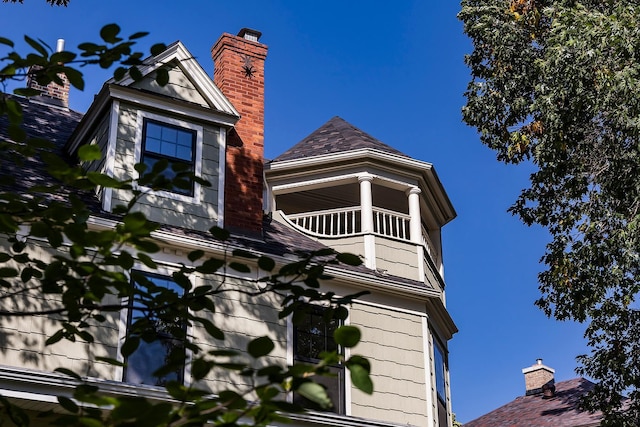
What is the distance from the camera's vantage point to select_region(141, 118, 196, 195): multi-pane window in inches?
574

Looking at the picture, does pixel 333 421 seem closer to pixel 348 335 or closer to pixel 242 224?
pixel 242 224

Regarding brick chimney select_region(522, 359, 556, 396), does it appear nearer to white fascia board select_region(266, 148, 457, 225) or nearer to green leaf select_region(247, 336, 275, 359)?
white fascia board select_region(266, 148, 457, 225)

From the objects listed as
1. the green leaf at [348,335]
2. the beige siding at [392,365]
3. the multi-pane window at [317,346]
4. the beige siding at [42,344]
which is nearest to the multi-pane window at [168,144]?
the beige siding at [42,344]

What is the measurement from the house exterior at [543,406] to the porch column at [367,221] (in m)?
12.7

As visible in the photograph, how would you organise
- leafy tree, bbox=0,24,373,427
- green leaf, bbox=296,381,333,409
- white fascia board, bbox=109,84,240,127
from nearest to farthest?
green leaf, bbox=296,381,333,409 → leafy tree, bbox=0,24,373,427 → white fascia board, bbox=109,84,240,127

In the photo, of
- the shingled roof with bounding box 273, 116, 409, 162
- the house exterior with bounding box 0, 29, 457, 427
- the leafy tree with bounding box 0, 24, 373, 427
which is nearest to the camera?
the leafy tree with bounding box 0, 24, 373, 427

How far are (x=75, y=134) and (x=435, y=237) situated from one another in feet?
26.4

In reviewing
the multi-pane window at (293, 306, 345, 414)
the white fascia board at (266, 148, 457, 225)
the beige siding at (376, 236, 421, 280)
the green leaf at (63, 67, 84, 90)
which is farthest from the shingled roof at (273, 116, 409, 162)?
the green leaf at (63, 67, 84, 90)

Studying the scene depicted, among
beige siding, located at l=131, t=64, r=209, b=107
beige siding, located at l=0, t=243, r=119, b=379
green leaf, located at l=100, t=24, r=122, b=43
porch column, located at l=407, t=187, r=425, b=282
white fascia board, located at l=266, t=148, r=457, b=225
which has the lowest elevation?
green leaf, located at l=100, t=24, r=122, b=43

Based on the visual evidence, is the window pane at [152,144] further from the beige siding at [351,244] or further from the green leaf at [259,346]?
the green leaf at [259,346]

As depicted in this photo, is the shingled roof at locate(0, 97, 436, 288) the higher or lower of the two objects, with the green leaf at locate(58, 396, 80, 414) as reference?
higher

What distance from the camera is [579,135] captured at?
55.9ft

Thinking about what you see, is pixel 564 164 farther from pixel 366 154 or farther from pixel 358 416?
pixel 358 416

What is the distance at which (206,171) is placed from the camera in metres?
14.9
